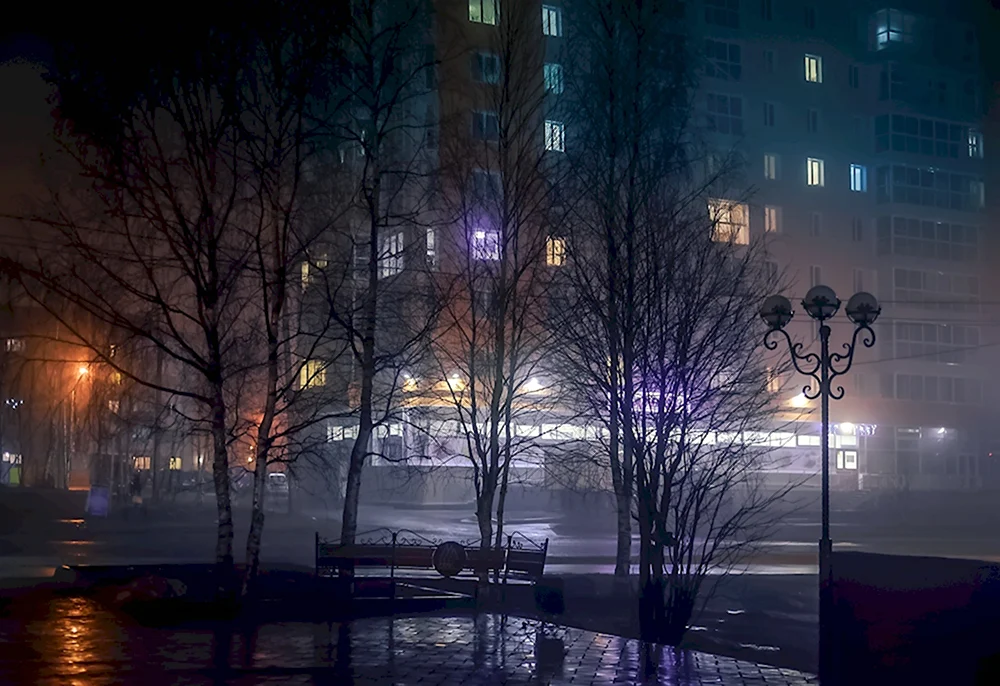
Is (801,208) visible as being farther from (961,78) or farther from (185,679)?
(185,679)

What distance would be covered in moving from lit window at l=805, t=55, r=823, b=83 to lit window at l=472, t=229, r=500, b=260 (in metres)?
45.8

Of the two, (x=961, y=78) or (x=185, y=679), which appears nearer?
(x=185, y=679)

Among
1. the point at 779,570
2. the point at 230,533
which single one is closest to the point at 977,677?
the point at 230,533

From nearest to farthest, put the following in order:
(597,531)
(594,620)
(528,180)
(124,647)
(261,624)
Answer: (124,647) < (261,624) < (594,620) < (528,180) < (597,531)

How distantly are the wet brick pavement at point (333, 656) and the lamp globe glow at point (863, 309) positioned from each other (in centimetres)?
586

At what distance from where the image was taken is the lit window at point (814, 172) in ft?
203

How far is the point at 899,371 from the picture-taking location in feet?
A: 211

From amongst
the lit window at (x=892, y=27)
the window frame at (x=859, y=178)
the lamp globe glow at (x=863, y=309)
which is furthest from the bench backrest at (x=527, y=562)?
the lit window at (x=892, y=27)

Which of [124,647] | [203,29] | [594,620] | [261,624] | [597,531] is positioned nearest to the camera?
[124,647]

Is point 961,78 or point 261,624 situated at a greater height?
point 961,78

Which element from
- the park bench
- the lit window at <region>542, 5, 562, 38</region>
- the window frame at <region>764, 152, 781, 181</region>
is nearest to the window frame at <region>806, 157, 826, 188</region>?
the window frame at <region>764, 152, 781, 181</region>

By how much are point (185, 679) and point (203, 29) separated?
29.7 ft

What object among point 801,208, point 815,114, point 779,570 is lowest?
point 779,570

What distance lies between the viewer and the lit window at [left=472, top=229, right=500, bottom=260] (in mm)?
21188
